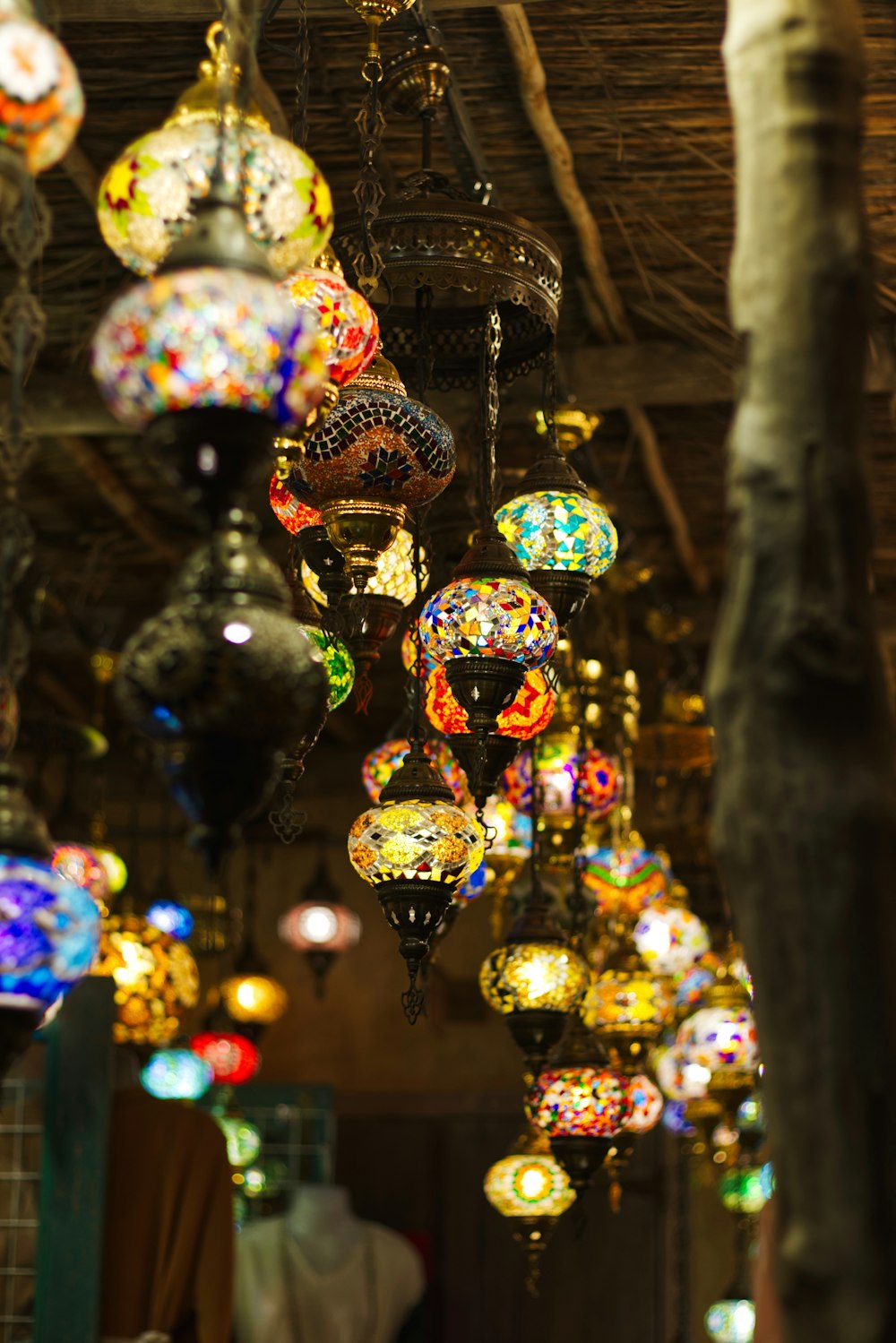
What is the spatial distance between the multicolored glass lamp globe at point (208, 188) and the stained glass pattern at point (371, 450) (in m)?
0.67

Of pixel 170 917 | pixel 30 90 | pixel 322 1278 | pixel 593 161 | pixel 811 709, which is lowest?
pixel 322 1278

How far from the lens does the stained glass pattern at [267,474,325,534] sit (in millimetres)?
2959

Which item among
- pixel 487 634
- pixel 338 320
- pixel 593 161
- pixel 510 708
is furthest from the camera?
pixel 593 161

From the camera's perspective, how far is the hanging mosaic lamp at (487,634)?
2.90 m

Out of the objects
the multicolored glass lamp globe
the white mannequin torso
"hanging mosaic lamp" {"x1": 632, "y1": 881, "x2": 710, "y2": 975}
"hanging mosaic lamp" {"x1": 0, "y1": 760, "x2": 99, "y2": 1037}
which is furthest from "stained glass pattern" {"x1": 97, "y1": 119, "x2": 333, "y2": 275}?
the white mannequin torso

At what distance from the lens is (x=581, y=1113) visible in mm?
3943

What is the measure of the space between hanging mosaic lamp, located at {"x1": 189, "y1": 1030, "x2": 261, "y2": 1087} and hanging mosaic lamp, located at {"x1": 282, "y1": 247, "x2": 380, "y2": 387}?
598cm

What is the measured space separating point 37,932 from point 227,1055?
6.53m

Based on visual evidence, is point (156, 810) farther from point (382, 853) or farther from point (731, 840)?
A: point (731, 840)

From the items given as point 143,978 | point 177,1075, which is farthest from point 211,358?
point 177,1075

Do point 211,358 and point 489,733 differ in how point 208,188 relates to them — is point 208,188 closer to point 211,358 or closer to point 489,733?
point 211,358

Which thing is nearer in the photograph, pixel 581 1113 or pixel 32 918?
pixel 32 918

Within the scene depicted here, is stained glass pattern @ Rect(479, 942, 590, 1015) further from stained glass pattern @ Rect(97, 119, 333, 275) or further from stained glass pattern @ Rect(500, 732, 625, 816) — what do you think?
stained glass pattern @ Rect(97, 119, 333, 275)

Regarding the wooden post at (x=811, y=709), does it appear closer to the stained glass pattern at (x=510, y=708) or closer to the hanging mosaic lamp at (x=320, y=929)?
the stained glass pattern at (x=510, y=708)
